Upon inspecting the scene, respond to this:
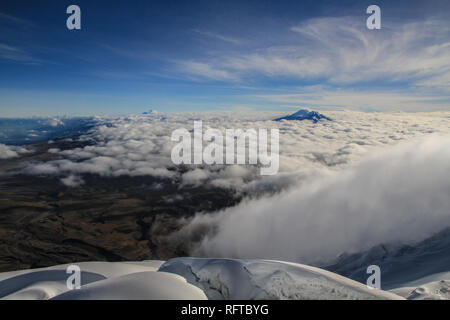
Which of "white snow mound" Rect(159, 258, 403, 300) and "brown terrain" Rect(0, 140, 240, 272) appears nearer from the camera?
"white snow mound" Rect(159, 258, 403, 300)

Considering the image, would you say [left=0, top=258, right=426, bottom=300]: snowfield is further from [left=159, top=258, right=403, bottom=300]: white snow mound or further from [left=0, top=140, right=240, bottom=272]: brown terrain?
[left=0, top=140, right=240, bottom=272]: brown terrain

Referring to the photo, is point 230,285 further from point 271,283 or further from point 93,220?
point 93,220

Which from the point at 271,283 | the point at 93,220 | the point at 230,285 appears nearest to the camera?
the point at 271,283

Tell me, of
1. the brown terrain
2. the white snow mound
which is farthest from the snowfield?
the brown terrain

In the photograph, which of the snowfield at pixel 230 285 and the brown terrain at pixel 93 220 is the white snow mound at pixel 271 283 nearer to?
the snowfield at pixel 230 285

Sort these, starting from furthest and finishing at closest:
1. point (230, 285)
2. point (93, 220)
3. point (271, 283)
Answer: point (93, 220) < point (230, 285) < point (271, 283)

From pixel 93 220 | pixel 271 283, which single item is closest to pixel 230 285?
pixel 271 283

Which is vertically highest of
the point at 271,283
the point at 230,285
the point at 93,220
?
the point at 271,283

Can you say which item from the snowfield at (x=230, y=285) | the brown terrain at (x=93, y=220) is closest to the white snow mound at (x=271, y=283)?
the snowfield at (x=230, y=285)

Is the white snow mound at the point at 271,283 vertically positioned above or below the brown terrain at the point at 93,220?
above
